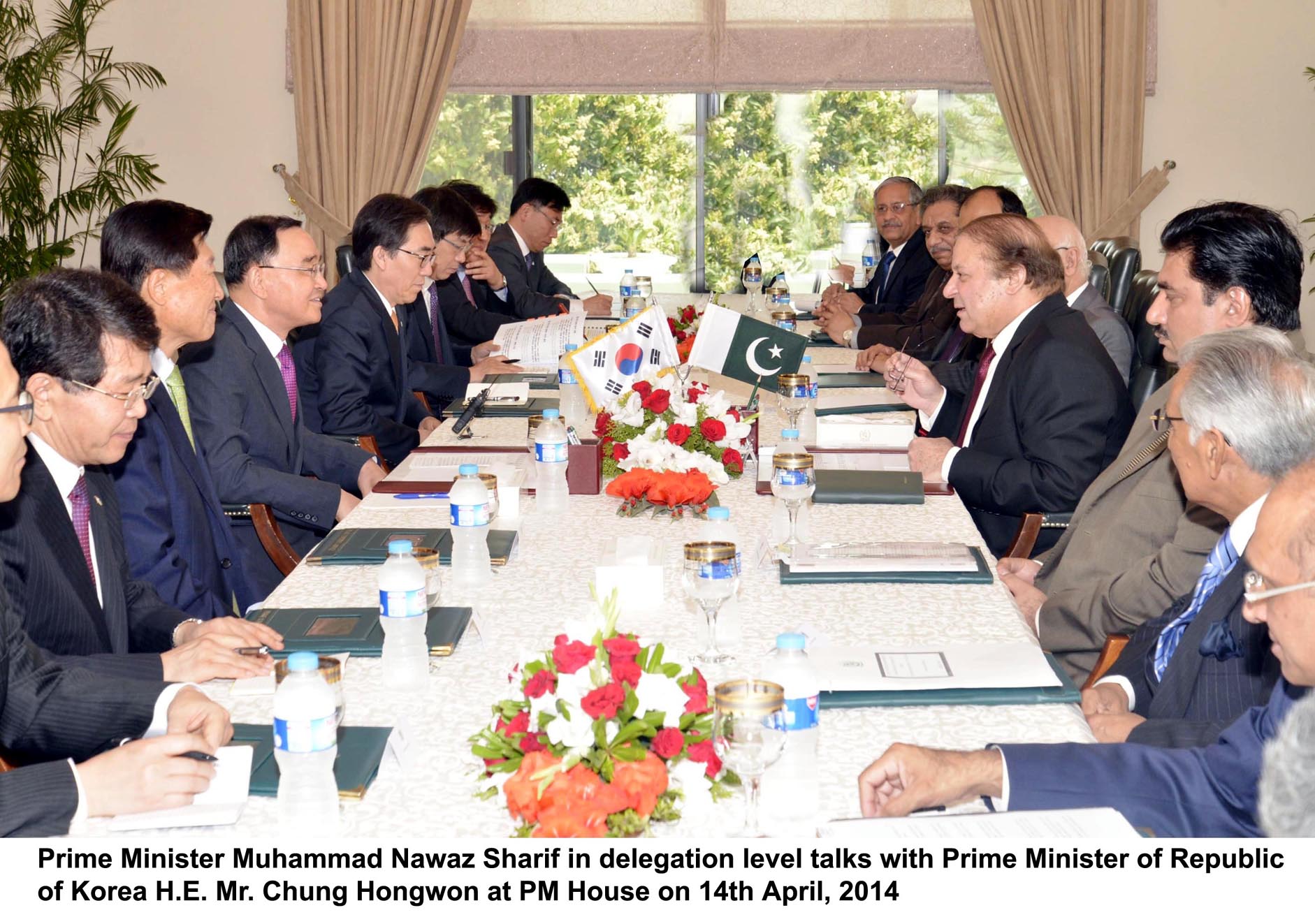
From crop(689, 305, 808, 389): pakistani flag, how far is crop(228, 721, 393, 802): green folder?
2338 millimetres

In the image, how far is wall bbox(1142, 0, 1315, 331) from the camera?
24.5ft

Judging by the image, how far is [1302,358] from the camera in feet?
6.77

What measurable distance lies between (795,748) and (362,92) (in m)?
6.76

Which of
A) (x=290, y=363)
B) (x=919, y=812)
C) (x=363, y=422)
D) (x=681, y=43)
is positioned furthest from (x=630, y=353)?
(x=681, y=43)

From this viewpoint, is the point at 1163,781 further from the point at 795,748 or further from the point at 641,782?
the point at 641,782

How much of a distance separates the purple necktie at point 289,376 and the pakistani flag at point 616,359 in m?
0.90

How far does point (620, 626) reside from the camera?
215cm

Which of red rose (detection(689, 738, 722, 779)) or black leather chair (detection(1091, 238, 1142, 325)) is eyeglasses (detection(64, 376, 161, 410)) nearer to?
red rose (detection(689, 738, 722, 779))

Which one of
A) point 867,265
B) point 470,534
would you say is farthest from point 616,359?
point 867,265

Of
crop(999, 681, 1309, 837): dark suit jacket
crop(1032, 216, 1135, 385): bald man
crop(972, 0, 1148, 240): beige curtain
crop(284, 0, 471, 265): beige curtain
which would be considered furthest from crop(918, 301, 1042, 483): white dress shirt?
crop(284, 0, 471, 265): beige curtain

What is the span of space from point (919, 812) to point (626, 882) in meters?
0.42

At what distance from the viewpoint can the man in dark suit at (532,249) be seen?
659 centimetres

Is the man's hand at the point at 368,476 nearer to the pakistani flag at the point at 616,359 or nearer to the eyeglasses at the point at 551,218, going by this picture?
the pakistani flag at the point at 616,359

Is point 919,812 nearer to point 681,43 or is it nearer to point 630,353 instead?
point 630,353
